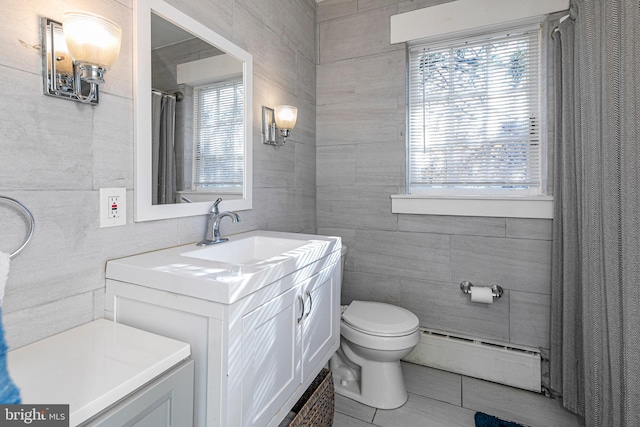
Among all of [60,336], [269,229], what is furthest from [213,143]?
[60,336]

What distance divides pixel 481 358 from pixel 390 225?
1.01 m

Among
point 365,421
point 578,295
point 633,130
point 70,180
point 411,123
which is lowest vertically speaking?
point 365,421

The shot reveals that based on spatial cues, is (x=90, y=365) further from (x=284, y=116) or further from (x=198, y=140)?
(x=284, y=116)

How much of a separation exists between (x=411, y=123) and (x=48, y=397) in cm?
225

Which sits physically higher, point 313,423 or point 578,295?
point 578,295

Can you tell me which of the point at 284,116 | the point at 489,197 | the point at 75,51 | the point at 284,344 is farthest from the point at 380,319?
the point at 75,51

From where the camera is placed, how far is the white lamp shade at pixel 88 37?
2.92ft

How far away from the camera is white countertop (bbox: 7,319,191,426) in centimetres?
65

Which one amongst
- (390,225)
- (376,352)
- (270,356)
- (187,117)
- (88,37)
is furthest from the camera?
(390,225)

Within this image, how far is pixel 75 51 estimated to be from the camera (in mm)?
904

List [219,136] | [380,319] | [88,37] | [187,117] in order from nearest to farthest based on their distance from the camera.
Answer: [88,37] → [187,117] → [219,136] → [380,319]

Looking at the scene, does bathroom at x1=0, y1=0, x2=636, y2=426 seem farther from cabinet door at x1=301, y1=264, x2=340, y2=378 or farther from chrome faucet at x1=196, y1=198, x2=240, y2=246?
cabinet door at x1=301, y1=264, x2=340, y2=378

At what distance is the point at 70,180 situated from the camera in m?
1.00

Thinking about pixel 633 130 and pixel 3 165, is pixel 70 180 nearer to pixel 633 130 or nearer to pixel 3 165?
pixel 3 165
